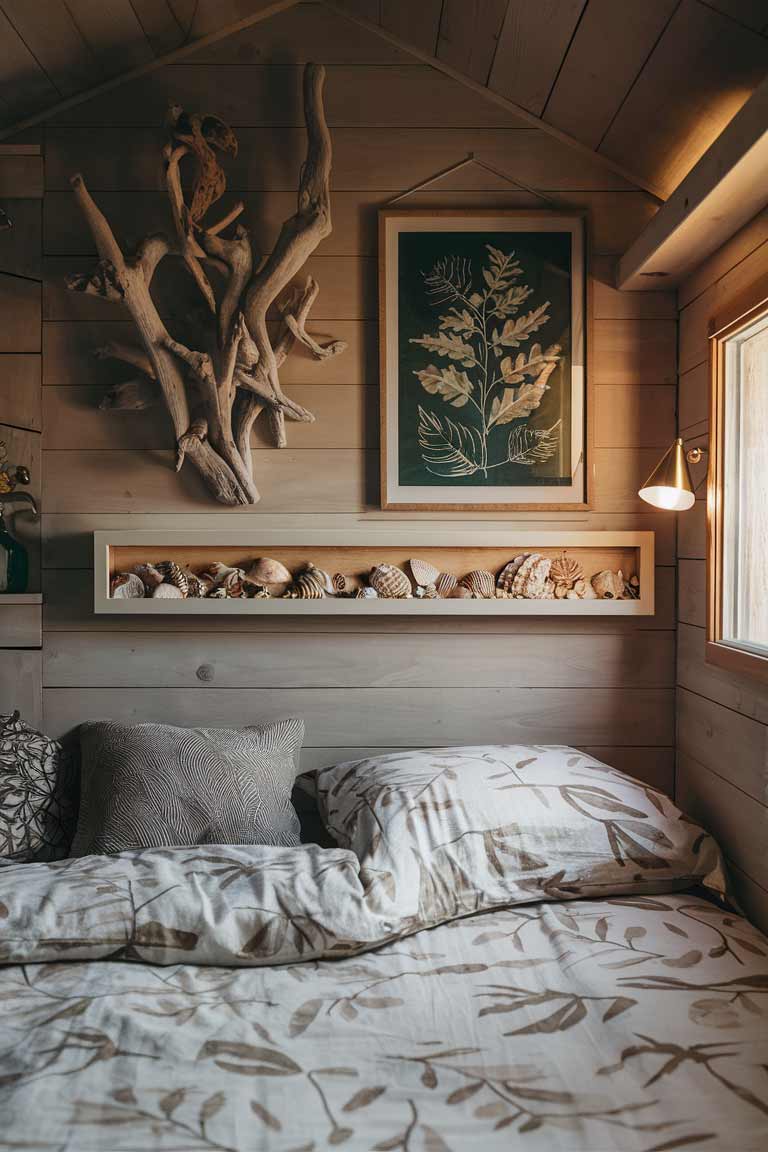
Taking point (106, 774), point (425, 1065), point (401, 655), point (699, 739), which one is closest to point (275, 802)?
point (106, 774)

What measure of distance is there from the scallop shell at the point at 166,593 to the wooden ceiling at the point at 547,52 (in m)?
1.23

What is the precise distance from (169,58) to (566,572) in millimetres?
1611

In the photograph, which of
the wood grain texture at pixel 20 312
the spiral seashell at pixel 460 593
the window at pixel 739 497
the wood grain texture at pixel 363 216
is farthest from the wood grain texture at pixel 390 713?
the wood grain texture at pixel 363 216

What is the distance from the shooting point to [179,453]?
6.13 ft

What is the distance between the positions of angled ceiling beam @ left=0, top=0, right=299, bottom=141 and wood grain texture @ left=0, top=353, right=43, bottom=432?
0.61 meters

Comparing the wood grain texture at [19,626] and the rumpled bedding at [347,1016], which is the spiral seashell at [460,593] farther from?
the wood grain texture at [19,626]

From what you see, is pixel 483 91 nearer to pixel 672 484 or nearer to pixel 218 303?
pixel 218 303

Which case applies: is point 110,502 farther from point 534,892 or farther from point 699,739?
point 699,739

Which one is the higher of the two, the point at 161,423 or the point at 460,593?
the point at 161,423

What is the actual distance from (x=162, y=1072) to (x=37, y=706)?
119 centimetres

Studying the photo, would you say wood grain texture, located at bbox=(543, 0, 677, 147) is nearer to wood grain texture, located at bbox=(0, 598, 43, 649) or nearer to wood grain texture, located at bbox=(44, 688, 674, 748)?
wood grain texture, located at bbox=(44, 688, 674, 748)

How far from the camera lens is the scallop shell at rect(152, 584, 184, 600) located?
1.89m

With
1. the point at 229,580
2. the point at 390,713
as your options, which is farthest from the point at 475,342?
the point at 390,713

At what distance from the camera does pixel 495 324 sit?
1.96 metres
